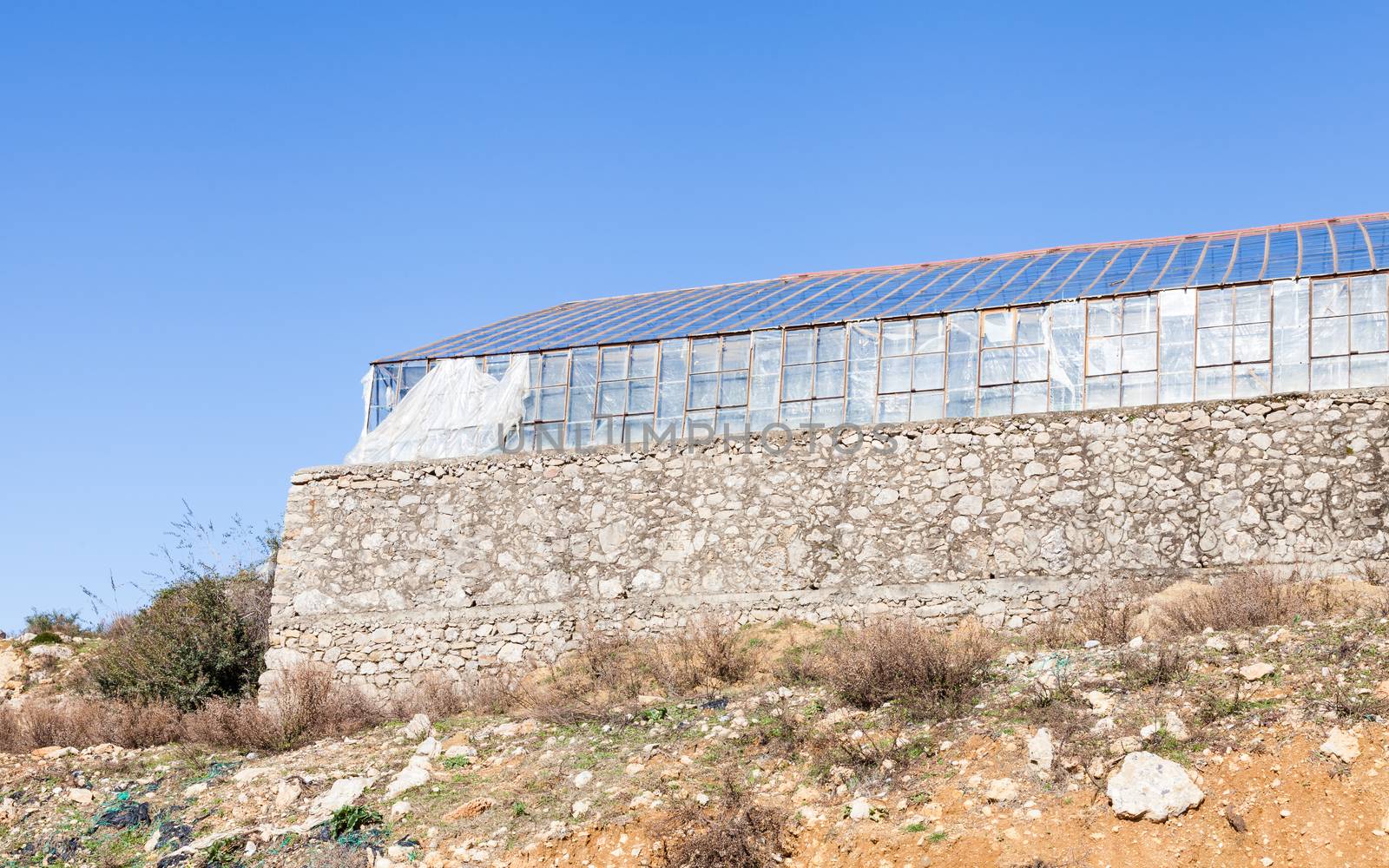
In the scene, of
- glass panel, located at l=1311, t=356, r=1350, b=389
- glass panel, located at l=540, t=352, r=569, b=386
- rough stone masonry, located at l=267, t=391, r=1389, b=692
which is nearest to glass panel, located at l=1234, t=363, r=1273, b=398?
rough stone masonry, located at l=267, t=391, r=1389, b=692

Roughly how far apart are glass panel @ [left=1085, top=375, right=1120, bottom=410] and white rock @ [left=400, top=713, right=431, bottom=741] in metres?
9.35

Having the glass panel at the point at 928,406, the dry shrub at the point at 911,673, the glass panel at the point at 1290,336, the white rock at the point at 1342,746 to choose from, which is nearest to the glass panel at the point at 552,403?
the glass panel at the point at 928,406

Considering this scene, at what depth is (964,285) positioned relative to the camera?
789 inches

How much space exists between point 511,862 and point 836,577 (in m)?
7.47

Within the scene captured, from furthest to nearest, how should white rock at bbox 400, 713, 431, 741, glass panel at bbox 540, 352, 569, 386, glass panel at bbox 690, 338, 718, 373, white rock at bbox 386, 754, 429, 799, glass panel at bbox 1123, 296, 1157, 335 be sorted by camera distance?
1. glass panel at bbox 540, 352, 569, 386
2. glass panel at bbox 690, 338, 718, 373
3. glass panel at bbox 1123, 296, 1157, 335
4. white rock at bbox 400, 713, 431, 741
5. white rock at bbox 386, 754, 429, 799

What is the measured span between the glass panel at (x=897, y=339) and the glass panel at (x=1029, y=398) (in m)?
1.65

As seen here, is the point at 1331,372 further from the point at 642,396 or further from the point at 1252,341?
the point at 642,396

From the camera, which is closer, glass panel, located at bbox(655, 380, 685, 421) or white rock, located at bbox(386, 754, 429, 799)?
white rock, located at bbox(386, 754, 429, 799)

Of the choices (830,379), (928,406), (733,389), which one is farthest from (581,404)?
(928,406)

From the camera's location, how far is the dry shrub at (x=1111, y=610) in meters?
14.2

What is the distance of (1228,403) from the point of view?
16328 mm

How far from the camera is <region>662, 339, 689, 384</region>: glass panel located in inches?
754

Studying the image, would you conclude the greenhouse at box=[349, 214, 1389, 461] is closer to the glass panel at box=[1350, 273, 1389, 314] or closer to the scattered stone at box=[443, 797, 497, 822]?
the glass panel at box=[1350, 273, 1389, 314]

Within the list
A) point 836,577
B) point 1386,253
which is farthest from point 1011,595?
point 1386,253
